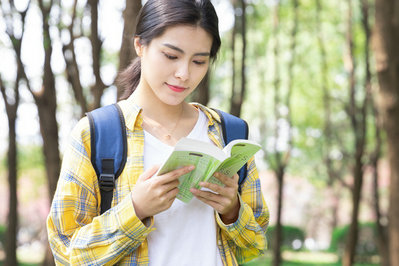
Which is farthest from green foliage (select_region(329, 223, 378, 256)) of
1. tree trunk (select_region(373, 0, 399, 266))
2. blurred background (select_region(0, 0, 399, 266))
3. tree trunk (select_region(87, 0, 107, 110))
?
tree trunk (select_region(87, 0, 107, 110))

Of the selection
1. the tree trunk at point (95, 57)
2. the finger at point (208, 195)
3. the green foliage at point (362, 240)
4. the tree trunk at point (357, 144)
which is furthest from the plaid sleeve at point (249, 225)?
the green foliage at point (362, 240)

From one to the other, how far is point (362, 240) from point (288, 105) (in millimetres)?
8979

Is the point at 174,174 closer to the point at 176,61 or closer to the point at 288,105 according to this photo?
the point at 176,61

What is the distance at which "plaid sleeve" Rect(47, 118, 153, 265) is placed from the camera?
1906mm

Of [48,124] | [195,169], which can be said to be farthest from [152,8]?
[48,124]

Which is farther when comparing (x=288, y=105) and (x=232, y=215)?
(x=288, y=105)

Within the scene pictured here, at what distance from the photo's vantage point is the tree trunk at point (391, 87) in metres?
6.95

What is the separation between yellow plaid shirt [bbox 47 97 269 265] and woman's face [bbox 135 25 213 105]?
0.14 meters

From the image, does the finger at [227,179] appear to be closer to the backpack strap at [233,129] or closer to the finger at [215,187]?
the finger at [215,187]

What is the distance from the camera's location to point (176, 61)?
211cm

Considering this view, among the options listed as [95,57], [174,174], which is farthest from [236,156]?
[95,57]

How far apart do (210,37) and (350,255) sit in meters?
9.76

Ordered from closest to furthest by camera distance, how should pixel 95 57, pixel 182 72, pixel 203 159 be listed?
pixel 203 159 → pixel 182 72 → pixel 95 57

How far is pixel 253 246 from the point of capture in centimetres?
223
